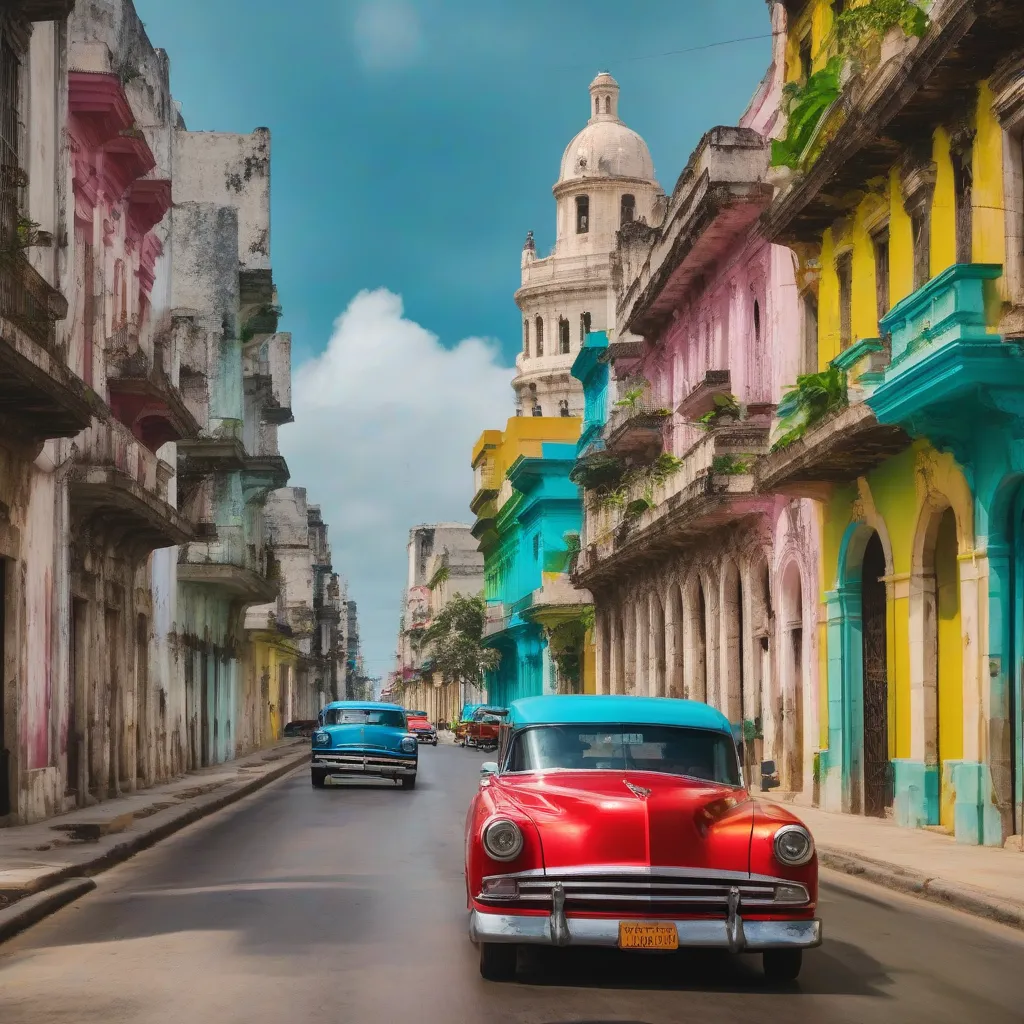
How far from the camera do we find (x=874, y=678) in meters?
23.0

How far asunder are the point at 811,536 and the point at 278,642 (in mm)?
39966

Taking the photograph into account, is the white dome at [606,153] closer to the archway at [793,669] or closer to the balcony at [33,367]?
the archway at [793,669]

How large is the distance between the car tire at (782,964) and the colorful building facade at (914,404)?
8734 mm

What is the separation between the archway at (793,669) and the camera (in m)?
26.6

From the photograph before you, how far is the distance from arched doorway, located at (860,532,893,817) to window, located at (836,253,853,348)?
2759mm

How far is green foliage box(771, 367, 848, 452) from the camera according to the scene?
69.3ft

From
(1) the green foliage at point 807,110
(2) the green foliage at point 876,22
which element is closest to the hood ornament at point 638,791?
(2) the green foliage at point 876,22

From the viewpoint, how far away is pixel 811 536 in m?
25.8

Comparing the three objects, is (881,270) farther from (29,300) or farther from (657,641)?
(657,641)

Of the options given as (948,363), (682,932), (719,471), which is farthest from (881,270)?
(682,932)

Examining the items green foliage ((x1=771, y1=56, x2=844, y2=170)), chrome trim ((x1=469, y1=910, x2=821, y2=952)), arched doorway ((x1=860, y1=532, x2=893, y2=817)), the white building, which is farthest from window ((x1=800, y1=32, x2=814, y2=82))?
the white building

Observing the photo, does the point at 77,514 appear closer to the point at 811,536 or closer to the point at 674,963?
the point at 811,536

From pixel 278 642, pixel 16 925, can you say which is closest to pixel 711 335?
pixel 16 925

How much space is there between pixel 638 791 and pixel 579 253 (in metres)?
75.8
